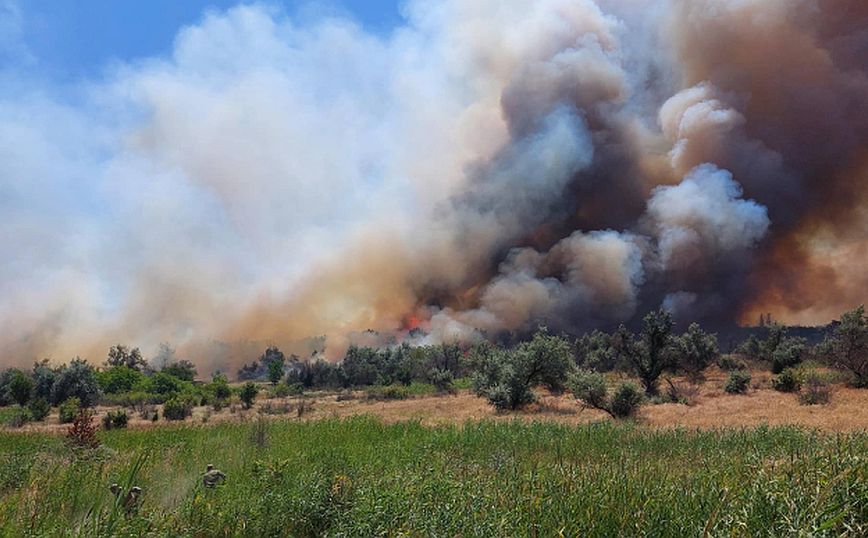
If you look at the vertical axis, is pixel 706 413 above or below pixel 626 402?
below

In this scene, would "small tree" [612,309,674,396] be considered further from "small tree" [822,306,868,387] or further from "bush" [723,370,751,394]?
"small tree" [822,306,868,387]

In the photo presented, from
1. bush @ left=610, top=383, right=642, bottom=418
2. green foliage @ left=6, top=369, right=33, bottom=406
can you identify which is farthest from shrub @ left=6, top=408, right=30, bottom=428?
bush @ left=610, top=383, right=642, bottom=418

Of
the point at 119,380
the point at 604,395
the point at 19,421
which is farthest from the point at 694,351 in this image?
the point at 119,380

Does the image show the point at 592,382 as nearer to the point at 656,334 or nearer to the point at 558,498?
the point at 656,334

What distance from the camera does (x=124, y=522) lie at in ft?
17.5

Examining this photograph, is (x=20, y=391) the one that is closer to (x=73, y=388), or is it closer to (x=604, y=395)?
(x=73, y=388)

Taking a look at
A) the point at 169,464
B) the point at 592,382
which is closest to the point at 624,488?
the point at 169,464

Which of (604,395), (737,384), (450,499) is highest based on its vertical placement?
(450,499)

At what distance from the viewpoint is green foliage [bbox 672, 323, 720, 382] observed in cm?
4500

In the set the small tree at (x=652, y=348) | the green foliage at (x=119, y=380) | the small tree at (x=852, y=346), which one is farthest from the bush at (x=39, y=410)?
the small tree at (x=852, y=346)

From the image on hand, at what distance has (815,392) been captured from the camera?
30500 mm

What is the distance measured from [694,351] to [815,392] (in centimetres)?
1665

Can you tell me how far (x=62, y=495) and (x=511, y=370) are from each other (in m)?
31.1

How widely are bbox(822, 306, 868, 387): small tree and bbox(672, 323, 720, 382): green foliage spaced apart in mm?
9442
